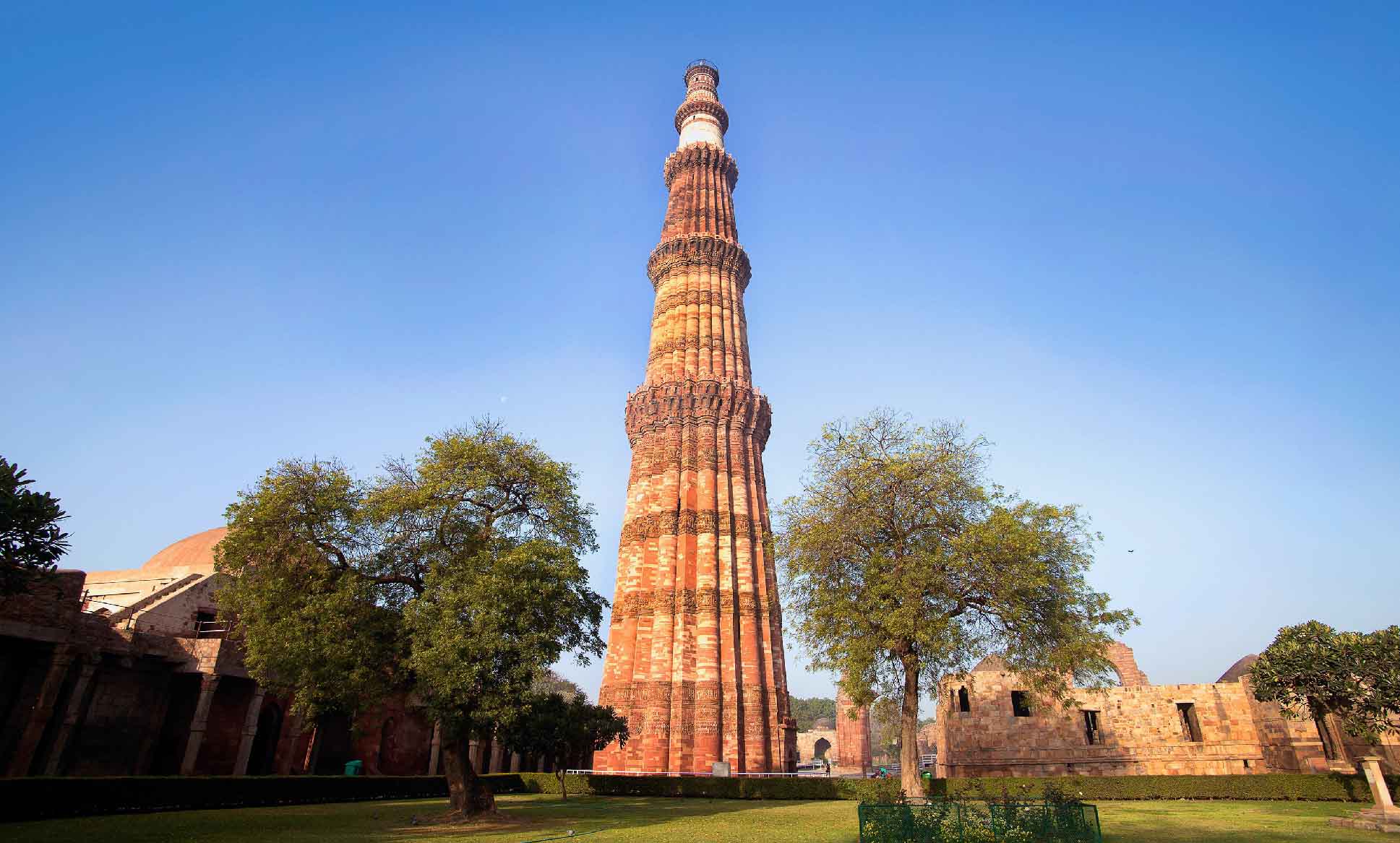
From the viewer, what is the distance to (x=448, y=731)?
18.7 m

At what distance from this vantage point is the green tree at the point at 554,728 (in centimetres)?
1909

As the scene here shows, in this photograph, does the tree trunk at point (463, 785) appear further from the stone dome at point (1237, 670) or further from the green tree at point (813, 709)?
the green tree at point (813, 709)

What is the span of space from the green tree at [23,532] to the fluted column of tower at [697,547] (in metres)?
21.5

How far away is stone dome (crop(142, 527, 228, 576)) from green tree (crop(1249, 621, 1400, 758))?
45.3 meters

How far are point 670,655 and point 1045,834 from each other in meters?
21.2

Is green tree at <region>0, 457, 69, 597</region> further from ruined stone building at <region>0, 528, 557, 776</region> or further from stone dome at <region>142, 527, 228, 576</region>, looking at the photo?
stone dome at <region>142, 527, 228, 576</region>

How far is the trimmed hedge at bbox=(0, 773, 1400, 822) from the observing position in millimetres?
19438

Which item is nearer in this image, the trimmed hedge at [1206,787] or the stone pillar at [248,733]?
the trimmed hedge at [1206,787]

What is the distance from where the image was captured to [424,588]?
20.3 m

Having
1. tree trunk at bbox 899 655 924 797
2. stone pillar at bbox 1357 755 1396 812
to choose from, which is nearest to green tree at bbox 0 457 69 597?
tree trunk at bbox 899 655 924 797

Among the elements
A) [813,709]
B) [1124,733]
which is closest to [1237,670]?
[1124,733]

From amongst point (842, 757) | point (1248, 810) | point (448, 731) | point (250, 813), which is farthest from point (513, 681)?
point (842, 757)

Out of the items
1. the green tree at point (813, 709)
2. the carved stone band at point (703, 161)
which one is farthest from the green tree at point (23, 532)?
the green tree at point (813, 709)

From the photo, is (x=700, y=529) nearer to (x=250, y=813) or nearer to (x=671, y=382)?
(x=671, y=382)
